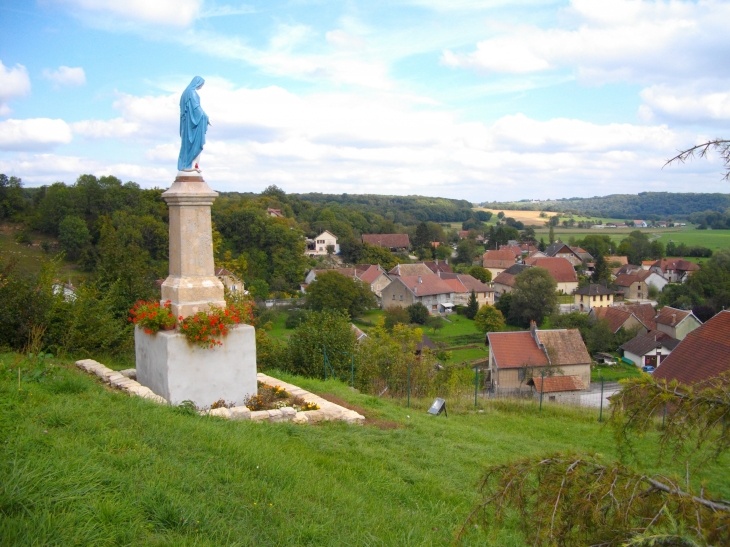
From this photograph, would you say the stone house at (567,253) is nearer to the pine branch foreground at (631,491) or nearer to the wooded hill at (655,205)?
the wooded hill at (655,205)

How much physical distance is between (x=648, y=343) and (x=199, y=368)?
4098 cm

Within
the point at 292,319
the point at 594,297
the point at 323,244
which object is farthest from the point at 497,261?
the point at 292,319

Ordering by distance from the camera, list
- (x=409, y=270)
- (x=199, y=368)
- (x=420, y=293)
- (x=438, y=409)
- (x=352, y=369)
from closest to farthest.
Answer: (x=199, y=368), (x=438, y=409), (x=352, y=369), (x=420, y=293), (x=409, y=270)

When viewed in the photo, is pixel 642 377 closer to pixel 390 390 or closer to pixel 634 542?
pixel 634 542

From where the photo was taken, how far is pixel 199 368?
813cm

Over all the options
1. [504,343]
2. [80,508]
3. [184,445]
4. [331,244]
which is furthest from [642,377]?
[331,244]

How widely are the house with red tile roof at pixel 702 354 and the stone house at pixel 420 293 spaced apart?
4228cm

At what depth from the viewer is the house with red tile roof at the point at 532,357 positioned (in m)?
30.2

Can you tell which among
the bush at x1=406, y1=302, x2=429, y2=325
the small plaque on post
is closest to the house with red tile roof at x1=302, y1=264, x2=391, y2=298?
the bush at x1=406, y1=302, x2=429, y2=325

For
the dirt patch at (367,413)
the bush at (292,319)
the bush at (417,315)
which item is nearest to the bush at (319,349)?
the dirt patch at (367,413)

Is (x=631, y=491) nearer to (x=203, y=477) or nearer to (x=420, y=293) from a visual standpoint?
(x=203, y=477)

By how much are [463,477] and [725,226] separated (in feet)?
506

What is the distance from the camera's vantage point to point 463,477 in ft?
20.5

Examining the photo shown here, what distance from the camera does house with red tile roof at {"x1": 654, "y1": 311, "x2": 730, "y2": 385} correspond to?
14992 mm
